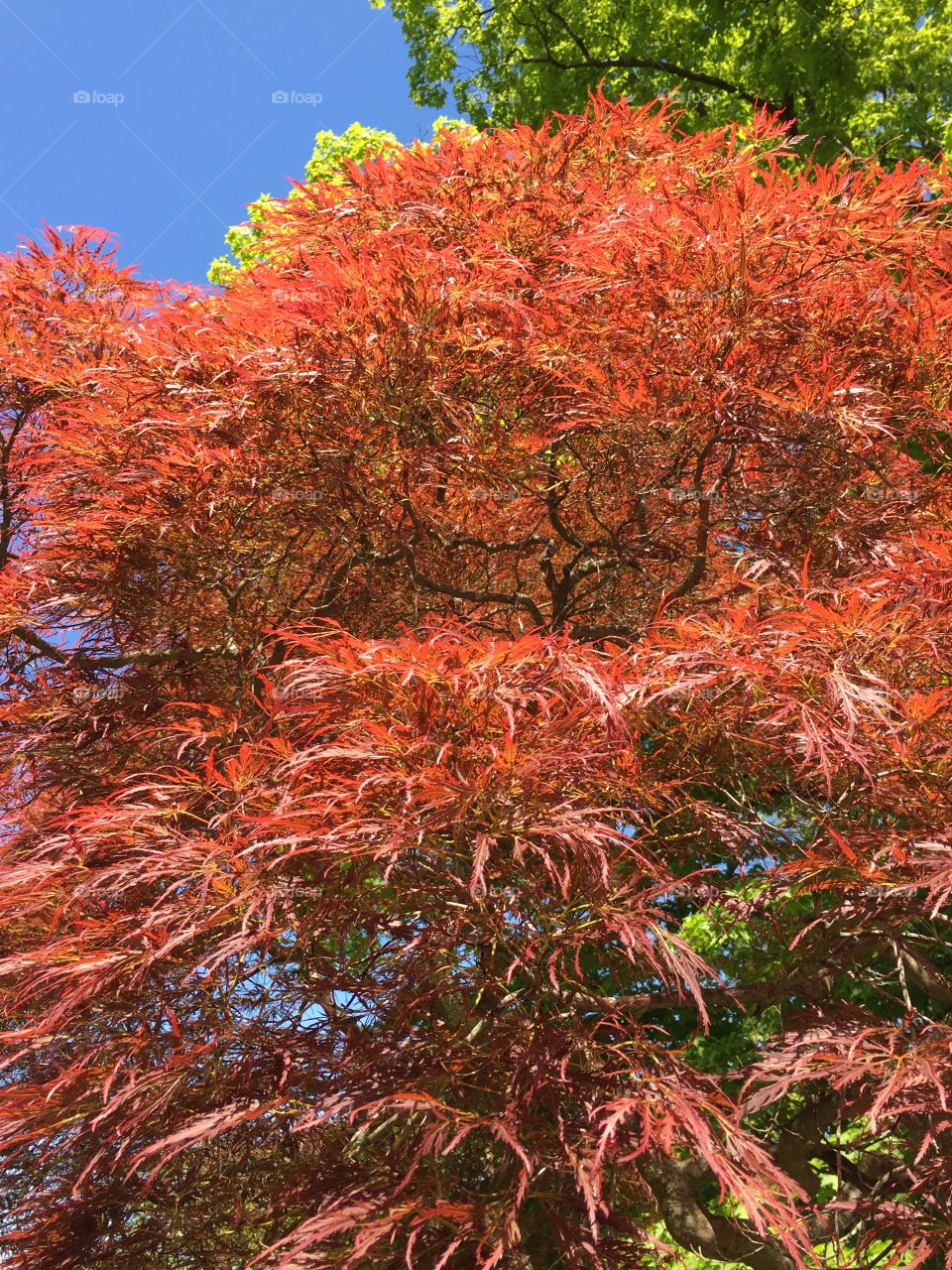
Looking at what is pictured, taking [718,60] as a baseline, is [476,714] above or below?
below

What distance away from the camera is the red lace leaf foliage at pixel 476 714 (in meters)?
2.21

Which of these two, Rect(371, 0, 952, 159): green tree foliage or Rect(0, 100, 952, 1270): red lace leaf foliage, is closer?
Rect(0, 100, 952, 1270): red lace leaf foliage

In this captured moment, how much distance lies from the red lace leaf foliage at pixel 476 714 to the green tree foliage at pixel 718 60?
18.6 ft

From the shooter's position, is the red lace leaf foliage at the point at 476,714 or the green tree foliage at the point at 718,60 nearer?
the red lace leaf foliage at the point at 476,714

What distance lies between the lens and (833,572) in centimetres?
319

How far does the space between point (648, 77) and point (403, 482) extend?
8.18m

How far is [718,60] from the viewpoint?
9375 millimetres

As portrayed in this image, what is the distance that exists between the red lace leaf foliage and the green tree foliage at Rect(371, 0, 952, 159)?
18.6 feet

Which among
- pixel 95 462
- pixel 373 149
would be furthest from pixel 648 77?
pixel 95 462

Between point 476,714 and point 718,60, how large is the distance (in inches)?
353

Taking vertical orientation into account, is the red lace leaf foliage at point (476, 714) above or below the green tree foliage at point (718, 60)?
below

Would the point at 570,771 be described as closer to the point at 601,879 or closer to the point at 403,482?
the point at 601,879

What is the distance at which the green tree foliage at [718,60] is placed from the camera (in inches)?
329

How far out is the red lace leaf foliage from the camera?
7.25 ft
